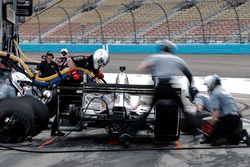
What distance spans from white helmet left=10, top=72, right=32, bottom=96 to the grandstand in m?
28.0

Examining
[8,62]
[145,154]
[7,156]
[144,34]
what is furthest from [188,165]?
[144,34]

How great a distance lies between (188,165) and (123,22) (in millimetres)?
43332

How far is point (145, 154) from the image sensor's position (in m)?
6.84

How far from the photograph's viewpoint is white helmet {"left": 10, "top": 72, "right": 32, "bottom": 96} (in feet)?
27.9

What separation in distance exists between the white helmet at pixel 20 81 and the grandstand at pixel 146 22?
91.7 ft

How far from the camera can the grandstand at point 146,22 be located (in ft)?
A: 134

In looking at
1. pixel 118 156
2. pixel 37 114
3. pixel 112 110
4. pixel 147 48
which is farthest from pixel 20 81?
pixel 147 48

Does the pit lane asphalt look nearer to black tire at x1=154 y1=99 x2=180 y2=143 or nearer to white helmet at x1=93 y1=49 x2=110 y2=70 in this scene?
black tire at x1=154 y1=99 x2=180 y2=143

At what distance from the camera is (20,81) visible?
8.76 m

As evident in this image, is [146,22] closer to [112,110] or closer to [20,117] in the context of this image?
[112,110]

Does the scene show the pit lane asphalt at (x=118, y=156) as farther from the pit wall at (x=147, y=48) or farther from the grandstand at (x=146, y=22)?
the grandstand at (x=146, y=22)

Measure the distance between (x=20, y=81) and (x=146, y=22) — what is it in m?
39.6

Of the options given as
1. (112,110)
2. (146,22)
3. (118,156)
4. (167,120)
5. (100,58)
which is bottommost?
(118,156)

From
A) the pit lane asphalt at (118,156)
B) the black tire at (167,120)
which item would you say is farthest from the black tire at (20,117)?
the black tire at (167,120)
